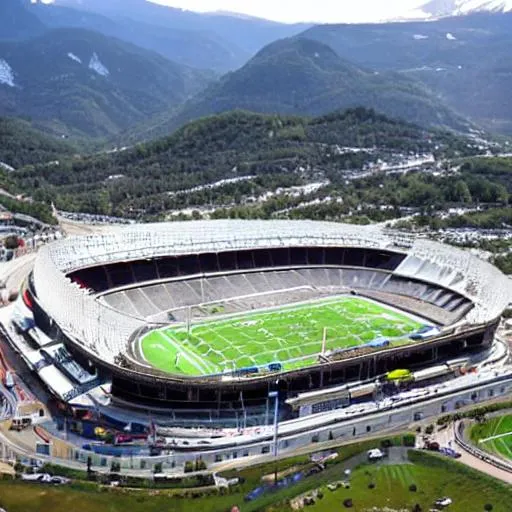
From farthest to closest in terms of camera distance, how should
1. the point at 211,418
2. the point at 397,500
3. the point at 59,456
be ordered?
the point at 211,418 < the point at 59,456 < the point at 397,500

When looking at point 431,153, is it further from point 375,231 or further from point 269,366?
point 269,366

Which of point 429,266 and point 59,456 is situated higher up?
point 429,266

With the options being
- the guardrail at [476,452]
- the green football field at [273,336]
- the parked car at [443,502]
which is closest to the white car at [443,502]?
the parked car at [443,502]

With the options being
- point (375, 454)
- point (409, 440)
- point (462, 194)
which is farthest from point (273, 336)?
point (462, 194)

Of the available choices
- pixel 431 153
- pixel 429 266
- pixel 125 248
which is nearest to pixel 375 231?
pixel 429 266

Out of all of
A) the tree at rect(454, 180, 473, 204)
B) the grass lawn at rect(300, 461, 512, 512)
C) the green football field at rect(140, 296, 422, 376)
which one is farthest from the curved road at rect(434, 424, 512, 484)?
the tree at rect(454, 180, 473, 204)

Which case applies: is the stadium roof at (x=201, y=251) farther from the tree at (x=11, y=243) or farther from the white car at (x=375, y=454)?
the tree at (x=11, y=243)

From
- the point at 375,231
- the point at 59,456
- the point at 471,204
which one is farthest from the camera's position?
the point at 471,204
